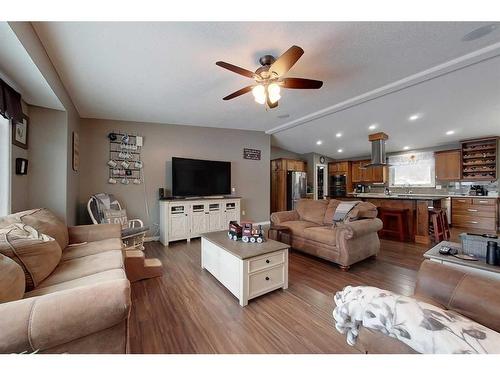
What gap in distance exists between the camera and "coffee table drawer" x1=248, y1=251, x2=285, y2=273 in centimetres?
189

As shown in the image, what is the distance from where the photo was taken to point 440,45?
6.68 ft

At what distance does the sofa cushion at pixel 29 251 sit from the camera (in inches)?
49.1

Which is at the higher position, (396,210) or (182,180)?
(182,180)

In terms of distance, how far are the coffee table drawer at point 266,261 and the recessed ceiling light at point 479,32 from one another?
2685mm

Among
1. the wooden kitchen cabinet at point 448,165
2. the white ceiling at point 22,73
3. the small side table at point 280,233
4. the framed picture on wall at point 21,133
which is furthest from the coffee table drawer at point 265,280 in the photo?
the wooden kitchen cabinet at point 448,165

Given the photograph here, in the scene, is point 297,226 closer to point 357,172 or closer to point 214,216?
point 214,216

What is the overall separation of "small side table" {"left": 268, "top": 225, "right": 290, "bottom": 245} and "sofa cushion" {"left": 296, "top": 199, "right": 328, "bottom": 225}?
1.80 feet

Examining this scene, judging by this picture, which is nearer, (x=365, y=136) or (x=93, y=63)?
(x=93, y=63)

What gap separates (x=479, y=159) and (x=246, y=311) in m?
7.11

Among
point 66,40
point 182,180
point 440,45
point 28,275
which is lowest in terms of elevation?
point 28,275

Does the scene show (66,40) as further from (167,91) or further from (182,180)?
(182,180)
